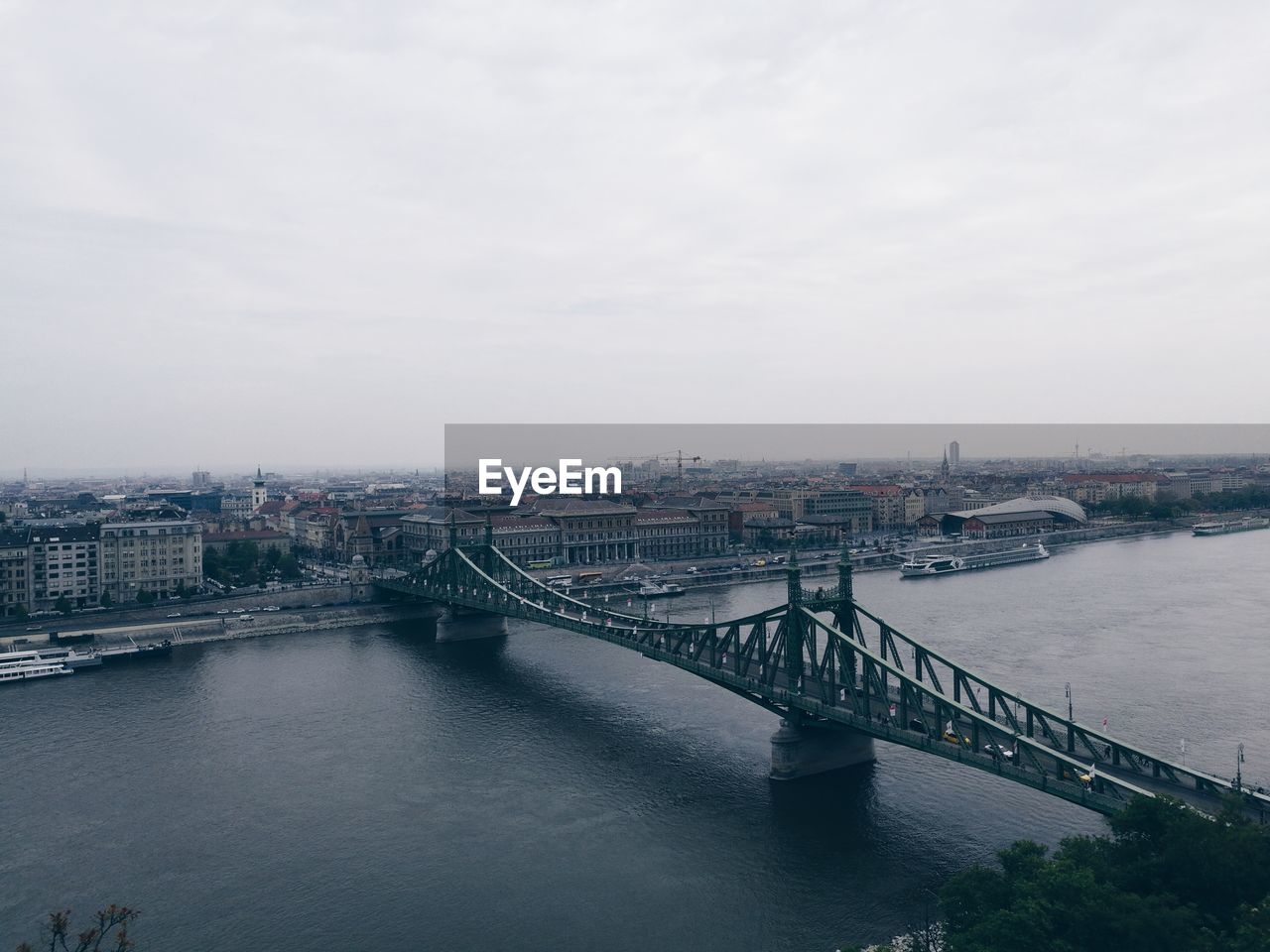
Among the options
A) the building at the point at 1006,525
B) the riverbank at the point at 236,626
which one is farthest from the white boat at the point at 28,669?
the building at the point at 1006,525

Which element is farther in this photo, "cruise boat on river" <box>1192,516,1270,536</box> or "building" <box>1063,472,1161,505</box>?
"building" <box>1063,472,1161,505</box>

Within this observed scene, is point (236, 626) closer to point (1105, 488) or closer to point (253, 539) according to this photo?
point (253, 539)

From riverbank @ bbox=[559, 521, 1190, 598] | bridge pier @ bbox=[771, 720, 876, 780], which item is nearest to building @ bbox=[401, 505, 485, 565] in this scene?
riverbank @ bbox=[559, 521, 1190, 598]

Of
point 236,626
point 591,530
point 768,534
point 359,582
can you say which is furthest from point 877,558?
point 236,626

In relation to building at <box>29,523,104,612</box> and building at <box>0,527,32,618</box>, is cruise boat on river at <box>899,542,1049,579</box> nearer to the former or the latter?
building at <box>29,523,104,612</box>

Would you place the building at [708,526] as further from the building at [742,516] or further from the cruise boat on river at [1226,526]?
the cruise boat on river at [1226,526]

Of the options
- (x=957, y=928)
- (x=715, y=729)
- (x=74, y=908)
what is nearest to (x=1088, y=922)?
(x=957, y=928)

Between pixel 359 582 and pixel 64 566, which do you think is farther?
pixel 359 582
